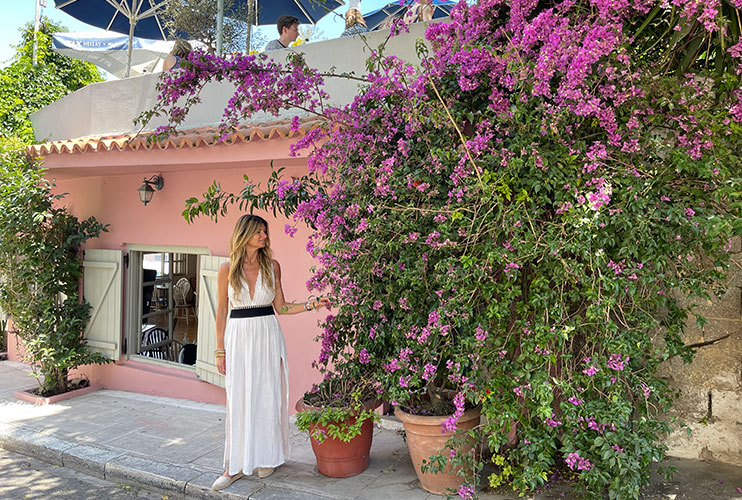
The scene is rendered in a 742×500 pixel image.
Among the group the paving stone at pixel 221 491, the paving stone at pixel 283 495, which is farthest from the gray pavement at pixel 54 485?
the paving stone at pixel 283 495

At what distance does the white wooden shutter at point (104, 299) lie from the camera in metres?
7.59

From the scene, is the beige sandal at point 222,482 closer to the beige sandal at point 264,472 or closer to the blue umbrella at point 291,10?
the beige sandal at point 264,472

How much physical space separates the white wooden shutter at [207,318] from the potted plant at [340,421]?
102 inches

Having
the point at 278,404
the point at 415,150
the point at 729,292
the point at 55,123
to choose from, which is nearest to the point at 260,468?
the point at 278,404

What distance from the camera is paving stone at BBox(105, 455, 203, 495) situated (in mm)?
4402

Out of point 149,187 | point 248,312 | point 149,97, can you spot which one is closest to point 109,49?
point 149,97

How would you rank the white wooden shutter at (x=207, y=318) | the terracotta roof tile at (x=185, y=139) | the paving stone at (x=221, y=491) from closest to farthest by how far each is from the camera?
the paving stone at (x=221, y=491) → the terracotta roof tile at (x=185, y=139) → the white wooden shutter at (x=207, y=318)

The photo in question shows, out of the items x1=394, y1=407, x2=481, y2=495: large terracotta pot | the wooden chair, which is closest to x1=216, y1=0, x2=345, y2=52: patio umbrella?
the wooden chair

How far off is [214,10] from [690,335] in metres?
7.82

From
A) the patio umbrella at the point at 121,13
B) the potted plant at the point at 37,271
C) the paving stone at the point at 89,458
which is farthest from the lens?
the patio umbrella at the point at 121,13

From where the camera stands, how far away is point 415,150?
3828 millimetres

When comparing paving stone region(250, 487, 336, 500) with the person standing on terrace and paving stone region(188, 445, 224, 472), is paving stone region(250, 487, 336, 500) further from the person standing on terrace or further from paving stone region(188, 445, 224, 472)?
the person standing on terrace

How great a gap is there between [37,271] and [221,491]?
467 centimetres

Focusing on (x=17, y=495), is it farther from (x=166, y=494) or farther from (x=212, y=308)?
(x=212, y=308)
